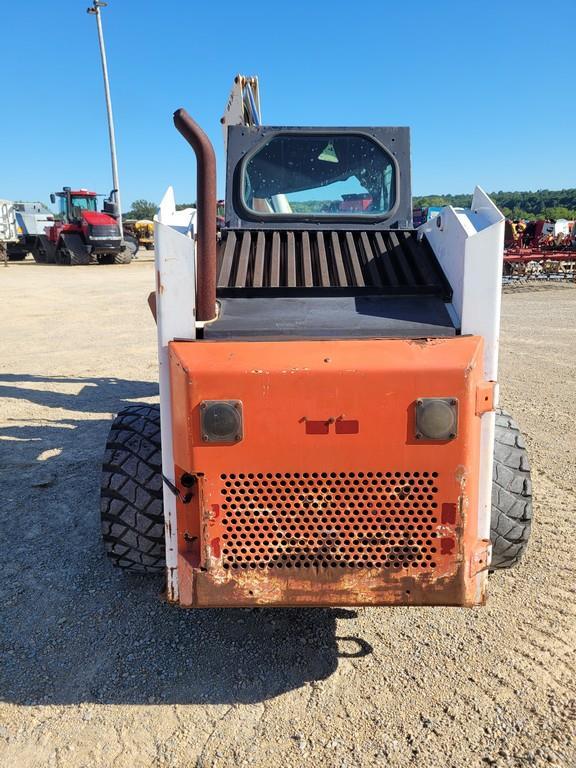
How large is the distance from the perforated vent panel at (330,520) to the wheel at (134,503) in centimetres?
64

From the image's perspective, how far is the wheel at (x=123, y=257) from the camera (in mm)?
24031

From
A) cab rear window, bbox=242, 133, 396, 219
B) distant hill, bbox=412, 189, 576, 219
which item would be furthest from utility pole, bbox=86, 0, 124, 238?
distant hill, bbox=412, 189, 576, 219

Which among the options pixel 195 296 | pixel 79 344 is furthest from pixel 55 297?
pixel 195 296

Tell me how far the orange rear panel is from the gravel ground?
0.44 m

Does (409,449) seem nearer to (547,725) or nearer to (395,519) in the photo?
(395,519)

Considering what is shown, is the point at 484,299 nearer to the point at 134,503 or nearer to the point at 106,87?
the point at 134,503

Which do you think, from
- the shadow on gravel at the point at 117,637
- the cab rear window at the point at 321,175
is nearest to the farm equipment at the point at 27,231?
the cab rear window at the point at 321,175

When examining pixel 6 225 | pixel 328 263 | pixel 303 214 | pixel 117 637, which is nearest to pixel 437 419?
pixel 328 263

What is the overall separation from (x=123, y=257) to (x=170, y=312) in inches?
922

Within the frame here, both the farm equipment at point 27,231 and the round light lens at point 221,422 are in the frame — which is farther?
the farm equipment at point 27,231

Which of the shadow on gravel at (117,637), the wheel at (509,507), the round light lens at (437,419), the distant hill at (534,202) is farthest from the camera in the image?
the distant hill at (534,202)

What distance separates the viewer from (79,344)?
9.16 metres

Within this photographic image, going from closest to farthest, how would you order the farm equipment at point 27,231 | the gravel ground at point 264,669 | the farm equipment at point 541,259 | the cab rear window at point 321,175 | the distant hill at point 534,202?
the gravel ground at point 264,669
the cab rear window at point 321,175
the farm equipment at point 541,259
the farm equipment at point 27,231
the distant hill at point 534,202

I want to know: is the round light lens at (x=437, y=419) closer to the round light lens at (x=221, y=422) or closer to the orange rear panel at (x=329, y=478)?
the orange rear panel at (x=329, y=478)
